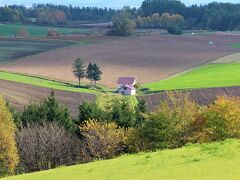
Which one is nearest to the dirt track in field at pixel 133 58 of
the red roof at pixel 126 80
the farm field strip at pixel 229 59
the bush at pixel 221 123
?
the red roof at pixel 126 80

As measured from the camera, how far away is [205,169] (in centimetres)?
1822

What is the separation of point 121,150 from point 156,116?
10.2 feet

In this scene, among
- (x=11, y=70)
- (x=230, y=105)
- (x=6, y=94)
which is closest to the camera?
(x=230, y=105)

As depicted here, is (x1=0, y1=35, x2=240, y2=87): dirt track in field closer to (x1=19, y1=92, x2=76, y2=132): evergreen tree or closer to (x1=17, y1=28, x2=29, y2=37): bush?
(x1=17, y1=28, x2=29, y2=37): bush

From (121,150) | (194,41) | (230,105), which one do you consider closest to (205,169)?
(230,105)

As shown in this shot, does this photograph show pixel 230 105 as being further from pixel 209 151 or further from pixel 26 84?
pixel 26 84

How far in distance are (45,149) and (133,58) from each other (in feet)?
231

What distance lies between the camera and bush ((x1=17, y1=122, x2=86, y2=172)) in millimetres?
31938

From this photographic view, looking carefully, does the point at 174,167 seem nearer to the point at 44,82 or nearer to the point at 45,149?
the point at 45,149

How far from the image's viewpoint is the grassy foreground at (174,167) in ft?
57.9

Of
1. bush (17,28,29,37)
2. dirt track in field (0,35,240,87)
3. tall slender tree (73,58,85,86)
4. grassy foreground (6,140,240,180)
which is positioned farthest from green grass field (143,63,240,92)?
bush (17,28,29,37)

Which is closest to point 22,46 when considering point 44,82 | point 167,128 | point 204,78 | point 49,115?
point 44,82

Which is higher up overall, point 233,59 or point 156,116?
point 156,116

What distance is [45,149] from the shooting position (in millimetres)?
32188
